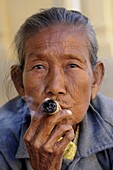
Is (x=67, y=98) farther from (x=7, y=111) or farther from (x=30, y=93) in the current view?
(x=7, y=111)

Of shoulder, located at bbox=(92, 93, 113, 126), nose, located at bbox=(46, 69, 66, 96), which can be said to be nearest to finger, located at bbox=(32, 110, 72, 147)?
nose, located at bbox=(46, 69, 66, 96)

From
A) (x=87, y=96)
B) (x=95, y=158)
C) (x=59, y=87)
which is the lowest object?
(x=95, y=158)

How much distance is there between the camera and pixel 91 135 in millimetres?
2922

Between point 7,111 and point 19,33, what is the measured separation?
56cm

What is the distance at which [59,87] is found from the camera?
2527 millimetres

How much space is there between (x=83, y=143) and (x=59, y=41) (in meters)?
0.62

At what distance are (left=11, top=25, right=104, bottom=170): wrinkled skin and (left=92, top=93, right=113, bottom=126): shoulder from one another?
259 mm

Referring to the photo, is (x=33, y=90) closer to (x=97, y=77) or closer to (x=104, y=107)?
(x=97, y=77)

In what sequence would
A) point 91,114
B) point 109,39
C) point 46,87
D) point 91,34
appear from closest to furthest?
point 46,87 < point 91,34 < point 91,114 < point 109,39

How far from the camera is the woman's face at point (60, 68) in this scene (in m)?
2.60

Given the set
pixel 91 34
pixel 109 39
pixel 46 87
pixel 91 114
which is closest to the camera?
pixel 46 87

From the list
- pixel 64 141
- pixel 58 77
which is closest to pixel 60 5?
pixel 58 77

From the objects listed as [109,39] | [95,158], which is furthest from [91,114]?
[109,39]

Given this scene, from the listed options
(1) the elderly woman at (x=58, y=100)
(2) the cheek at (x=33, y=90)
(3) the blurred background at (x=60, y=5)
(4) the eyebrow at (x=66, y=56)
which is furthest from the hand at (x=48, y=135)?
(3) the blurred background at (x=60, y=5)
